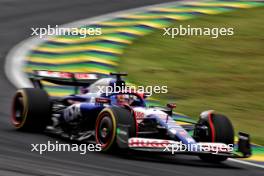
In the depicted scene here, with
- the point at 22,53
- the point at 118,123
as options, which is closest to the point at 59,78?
the point at 118,123

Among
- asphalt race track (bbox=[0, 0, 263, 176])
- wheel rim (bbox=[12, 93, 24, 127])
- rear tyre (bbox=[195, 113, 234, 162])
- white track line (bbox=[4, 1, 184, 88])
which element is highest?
white track line (bbox=[4, 1, 184, 88])

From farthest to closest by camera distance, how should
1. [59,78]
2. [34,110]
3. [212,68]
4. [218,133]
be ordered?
[212,68] < [59,78] < [34,110] < [218,133]

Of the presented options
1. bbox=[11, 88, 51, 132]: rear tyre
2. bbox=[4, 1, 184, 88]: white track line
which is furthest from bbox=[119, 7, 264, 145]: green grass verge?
bbox=[11, 88, 51, 132]: rear tyre

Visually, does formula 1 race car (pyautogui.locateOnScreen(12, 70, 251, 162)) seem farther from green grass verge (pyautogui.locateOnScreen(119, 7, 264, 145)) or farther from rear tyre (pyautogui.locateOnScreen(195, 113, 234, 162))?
green grass verge (pyautogui.locateOnScreen(119, 7, 264, 145))

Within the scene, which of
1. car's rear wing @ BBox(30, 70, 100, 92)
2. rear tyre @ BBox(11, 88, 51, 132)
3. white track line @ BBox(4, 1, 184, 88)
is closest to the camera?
rear tyre @ BBox(11, 88, 51, 132)

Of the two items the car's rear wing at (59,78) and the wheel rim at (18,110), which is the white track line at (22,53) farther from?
the wheel rim at (18,110)

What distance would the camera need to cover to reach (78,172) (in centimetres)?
1051

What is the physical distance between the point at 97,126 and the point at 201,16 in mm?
11945

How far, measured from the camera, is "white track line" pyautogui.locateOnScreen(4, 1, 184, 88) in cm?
1750

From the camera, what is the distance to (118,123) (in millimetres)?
11711

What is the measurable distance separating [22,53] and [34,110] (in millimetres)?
6922

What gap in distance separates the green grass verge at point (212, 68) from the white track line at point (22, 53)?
2.09 m

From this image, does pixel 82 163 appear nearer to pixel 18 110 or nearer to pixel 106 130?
pixel 106 130

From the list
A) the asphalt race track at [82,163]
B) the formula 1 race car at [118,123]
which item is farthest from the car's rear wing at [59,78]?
the asphalt race track at [82,163]
